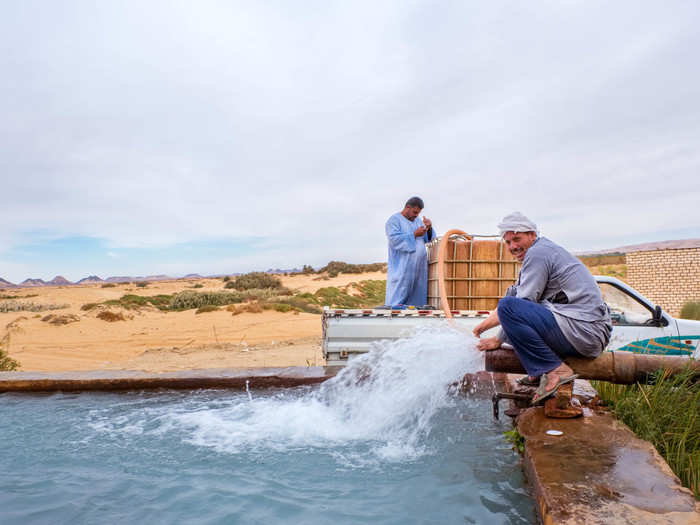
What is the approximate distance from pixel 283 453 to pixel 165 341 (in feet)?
38.2

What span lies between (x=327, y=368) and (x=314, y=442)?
1982 millimetres

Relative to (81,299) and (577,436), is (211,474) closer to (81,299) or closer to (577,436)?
(577,436)

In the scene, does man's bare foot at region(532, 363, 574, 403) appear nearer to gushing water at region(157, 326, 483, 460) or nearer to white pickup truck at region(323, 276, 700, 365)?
gushing water at region(157, 326, 483, 460)

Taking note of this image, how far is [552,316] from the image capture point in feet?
12.1

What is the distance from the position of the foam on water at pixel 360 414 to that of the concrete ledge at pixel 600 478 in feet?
3.55

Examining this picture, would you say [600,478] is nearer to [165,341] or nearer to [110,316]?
[165,341]

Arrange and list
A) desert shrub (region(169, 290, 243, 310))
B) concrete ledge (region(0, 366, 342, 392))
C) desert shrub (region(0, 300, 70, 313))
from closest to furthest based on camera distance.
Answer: concrete ledge (region(0, 366, 342, 392)) < desert shrub (region(0, 300, 70, 313)) < desert shrub (region(169, 290, 243, 310))

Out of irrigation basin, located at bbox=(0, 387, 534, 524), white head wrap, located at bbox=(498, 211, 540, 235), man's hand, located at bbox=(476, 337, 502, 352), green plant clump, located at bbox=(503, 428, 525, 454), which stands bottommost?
irrigation basin, located at bbox=(0, 387, 534, 524)

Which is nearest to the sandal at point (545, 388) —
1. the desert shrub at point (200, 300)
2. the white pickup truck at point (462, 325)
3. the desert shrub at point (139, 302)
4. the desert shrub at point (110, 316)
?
the white pickup truck at point (462, 325)

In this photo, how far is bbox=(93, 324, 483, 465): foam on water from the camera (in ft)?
14.2

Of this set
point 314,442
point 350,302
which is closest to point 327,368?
point 314,442

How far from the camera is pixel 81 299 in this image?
30.2 meters

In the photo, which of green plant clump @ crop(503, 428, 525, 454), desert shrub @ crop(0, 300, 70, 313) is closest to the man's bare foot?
green plant clump @ crop(503, 428, 525, 454)

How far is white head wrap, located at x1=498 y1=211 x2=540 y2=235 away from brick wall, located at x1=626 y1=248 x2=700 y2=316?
19705 mm
